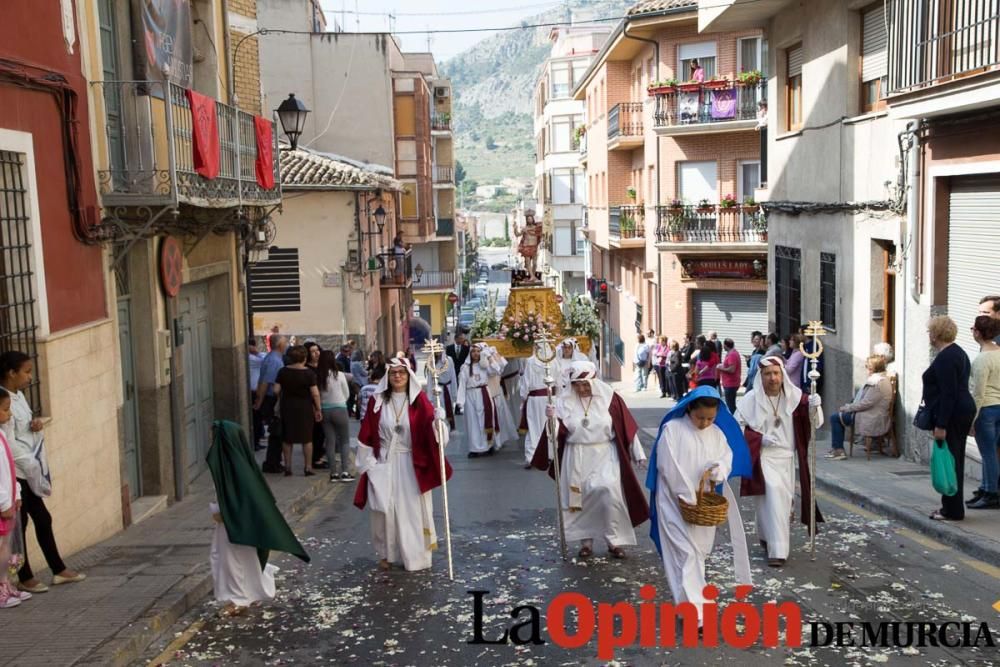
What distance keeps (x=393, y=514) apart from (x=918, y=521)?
187 inches

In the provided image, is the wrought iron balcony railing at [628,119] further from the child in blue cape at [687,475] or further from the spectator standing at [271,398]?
the child in blue cape at [687,475]

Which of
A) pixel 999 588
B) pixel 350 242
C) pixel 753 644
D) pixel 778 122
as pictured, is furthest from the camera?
pixel 350 242

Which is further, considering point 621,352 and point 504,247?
point 504,247

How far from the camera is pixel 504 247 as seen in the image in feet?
567

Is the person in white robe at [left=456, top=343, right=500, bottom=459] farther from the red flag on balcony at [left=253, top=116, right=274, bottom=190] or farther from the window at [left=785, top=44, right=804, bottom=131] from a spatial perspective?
the window at [left=785, top=44, right=804, bottom=131]

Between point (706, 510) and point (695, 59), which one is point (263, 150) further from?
point (695, 59)

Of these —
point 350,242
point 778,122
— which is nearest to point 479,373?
point 778,122

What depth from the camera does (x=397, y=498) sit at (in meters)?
10.0

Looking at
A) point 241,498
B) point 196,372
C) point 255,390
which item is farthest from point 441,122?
point 241,498

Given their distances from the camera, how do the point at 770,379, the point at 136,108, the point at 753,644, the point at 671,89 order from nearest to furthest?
the point at 753,644, the point at 770,379, the point at 136,108, the point at 671,89

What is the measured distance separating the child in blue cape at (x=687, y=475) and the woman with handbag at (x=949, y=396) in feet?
8.63

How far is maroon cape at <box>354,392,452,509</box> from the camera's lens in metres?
10.0

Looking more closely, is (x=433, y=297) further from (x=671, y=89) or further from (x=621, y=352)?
(x=671, y=89)

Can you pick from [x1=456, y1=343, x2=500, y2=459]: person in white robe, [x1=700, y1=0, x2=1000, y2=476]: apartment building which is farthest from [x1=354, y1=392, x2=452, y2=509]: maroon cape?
[x1=456, y1=343, x2=500, y2=459]: person in white robe
